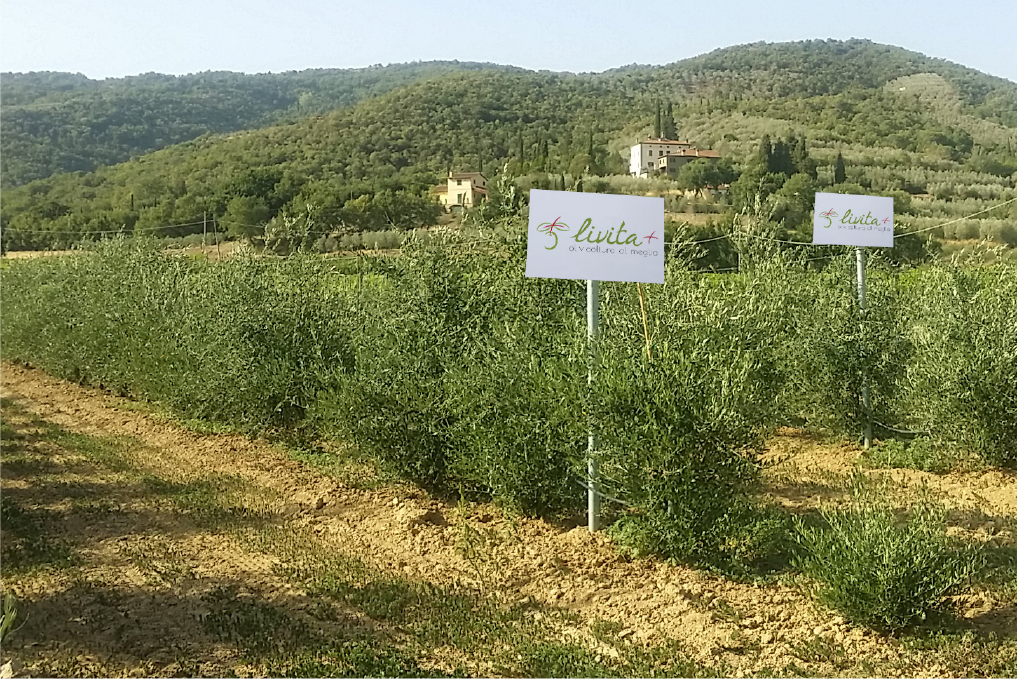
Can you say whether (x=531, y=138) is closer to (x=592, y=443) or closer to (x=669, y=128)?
(x=669, y=128)

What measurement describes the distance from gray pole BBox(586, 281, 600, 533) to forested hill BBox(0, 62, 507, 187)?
78.0 meters

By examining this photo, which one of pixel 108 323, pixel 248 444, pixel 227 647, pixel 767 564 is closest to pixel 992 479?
pixel 767 564

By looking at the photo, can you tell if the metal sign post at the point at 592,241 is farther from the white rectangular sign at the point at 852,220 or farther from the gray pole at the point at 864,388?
the gray pole at the point at 864,388

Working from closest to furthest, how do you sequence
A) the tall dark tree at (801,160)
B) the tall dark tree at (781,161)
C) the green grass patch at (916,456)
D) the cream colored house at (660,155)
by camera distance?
1. the green grass patch at (916,456)
2. the tall dark tree at (801,160)
3. the tall dark tree at (781,161)
4. the cream colored house at (660,155)

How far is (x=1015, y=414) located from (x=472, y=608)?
205 inches

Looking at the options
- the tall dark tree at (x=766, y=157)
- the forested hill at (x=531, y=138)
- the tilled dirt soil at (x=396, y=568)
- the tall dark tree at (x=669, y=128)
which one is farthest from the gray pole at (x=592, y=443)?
the tall dark tree at (x=669, y=128)

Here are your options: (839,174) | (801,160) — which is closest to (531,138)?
(801,160)

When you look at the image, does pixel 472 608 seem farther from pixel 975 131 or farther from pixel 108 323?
pixel 975 131

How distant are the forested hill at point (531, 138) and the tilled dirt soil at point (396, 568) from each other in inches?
335

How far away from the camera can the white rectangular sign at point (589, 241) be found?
5.36 m

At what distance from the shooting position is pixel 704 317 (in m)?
6.14

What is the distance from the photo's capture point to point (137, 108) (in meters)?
94.4

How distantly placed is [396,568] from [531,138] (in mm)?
59535

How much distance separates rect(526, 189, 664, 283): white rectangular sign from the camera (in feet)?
17.6
